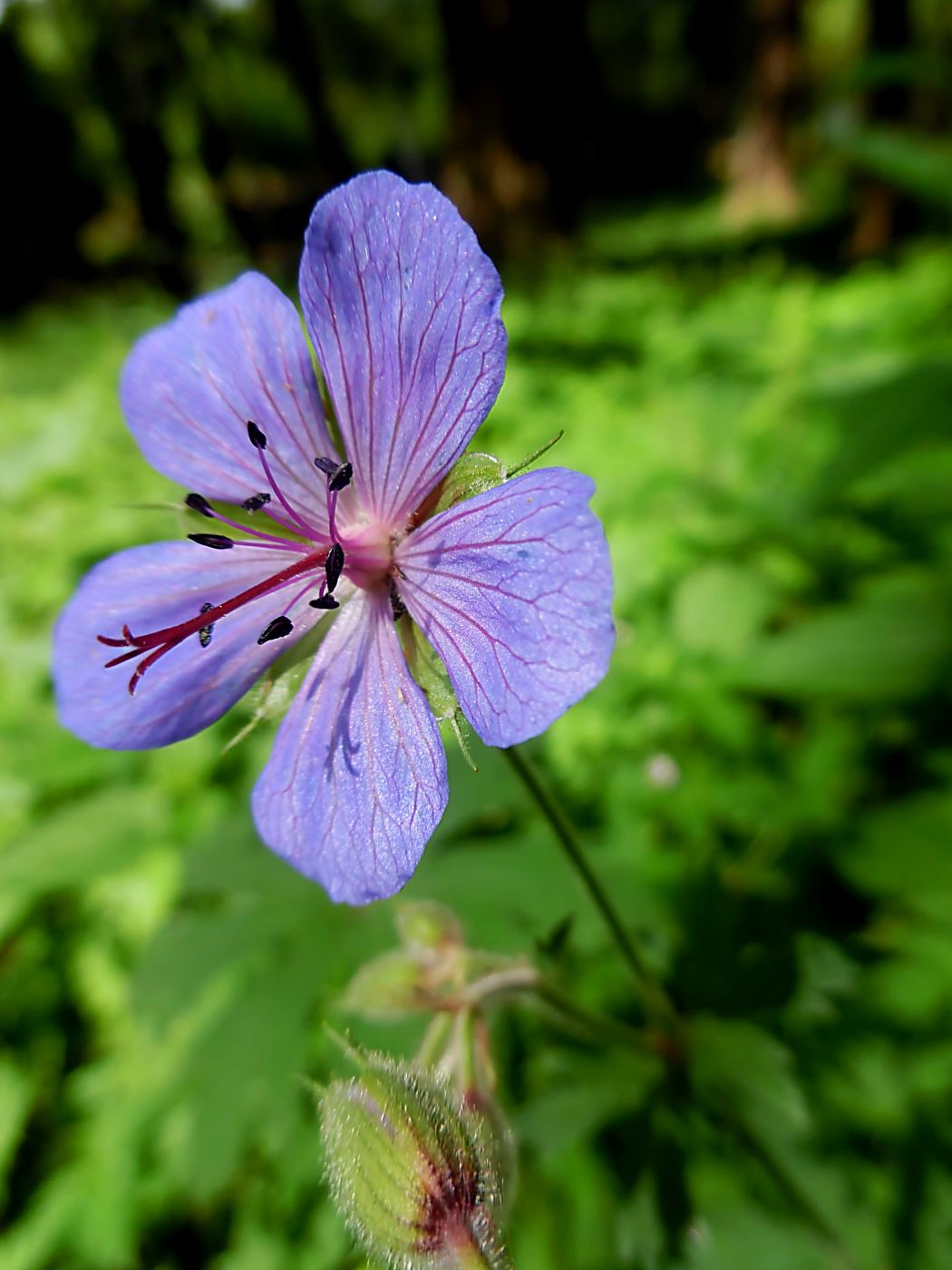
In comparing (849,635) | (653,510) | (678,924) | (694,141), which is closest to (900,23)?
(653,510)

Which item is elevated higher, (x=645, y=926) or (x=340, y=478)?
(x=340, y=478)

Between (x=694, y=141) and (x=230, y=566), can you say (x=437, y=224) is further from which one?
(x=694, y=141)

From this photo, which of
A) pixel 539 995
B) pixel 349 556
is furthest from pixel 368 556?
pixel 539 995

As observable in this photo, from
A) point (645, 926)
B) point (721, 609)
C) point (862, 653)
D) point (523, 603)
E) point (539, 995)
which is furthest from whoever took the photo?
point (721, 609)

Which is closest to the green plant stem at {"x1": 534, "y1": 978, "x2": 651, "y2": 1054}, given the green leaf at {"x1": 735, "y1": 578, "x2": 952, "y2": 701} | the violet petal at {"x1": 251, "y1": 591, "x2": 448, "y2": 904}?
the violet petal at {"x1": 251, "y1": 591, "x2": 448, "y2": 904}

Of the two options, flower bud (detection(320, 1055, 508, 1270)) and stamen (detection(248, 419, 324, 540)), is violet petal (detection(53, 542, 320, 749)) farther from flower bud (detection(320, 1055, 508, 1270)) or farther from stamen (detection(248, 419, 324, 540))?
flower bud (detection(320, 1055, 508, 1270))

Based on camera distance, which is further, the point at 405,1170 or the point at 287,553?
the point at 287,553

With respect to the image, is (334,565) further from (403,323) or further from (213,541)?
(403,323)
